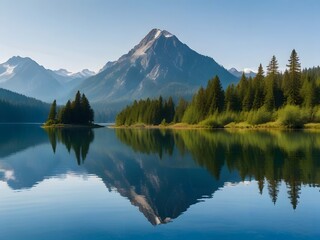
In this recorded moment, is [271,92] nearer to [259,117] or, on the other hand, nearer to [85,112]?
[259,117]

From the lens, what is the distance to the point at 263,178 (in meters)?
30.7

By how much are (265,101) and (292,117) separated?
19380mm

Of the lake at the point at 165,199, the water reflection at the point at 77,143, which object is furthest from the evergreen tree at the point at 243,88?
the lake at the point at 165,199

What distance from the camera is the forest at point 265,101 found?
128m

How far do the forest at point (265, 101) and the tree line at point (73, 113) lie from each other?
53381 millimetres

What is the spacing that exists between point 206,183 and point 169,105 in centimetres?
16875

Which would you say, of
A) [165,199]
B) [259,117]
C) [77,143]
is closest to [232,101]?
[259,117]

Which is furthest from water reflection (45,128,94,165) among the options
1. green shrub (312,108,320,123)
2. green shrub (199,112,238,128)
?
green shrub (312,108,320,123)

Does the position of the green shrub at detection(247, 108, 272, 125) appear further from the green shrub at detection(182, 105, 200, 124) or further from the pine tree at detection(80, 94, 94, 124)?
the pine tree at detection(80, 94, 94, 124)

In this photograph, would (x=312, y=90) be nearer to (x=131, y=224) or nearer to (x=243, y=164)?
(x=243, y=164)

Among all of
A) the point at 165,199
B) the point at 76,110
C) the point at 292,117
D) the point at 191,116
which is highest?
the point at 76,110

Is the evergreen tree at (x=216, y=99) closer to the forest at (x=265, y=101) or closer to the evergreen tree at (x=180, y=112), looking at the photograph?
the forest at (x=265, y=101)

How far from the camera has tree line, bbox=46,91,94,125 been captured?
18775 centimetres

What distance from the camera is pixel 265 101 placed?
467 ft
